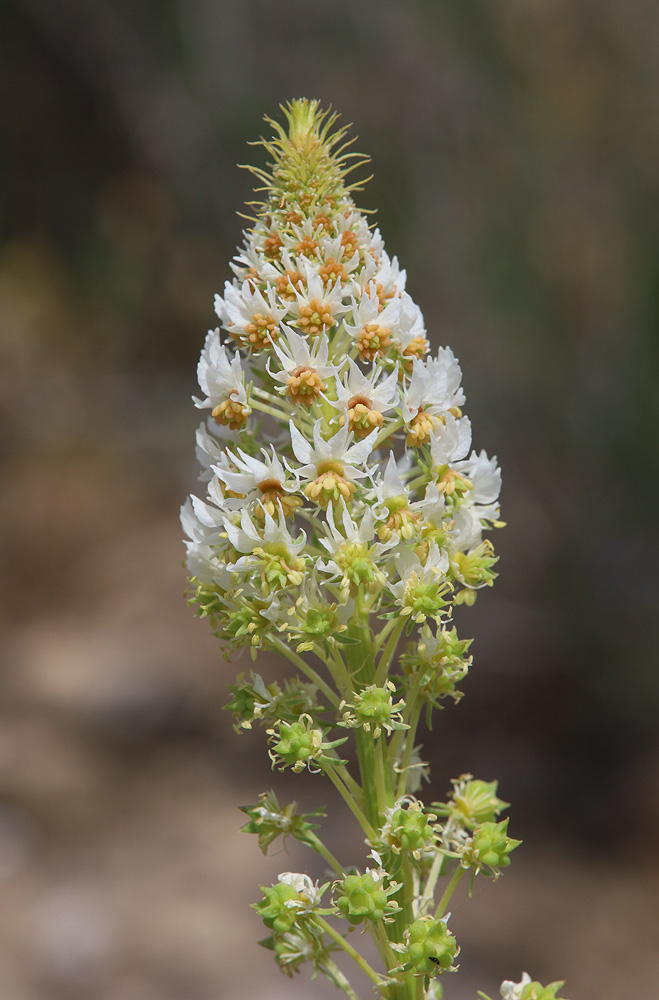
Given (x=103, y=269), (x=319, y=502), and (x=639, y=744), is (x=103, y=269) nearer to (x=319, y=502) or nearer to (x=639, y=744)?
(x=639, y=744)

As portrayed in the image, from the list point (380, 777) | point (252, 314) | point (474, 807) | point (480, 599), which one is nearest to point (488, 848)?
point (474, 807)

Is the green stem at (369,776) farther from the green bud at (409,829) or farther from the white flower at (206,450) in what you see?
the white flower at (206,450)

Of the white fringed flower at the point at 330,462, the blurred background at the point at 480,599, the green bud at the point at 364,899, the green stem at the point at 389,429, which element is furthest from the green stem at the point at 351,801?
the blurred background at the point at 480,599

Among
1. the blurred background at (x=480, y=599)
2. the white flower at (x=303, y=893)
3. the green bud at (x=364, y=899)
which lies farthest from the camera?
the blurred background at (x=480, y=599)

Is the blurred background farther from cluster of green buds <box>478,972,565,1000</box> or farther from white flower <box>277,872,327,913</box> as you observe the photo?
white flower <box>277,872,327,913</box>

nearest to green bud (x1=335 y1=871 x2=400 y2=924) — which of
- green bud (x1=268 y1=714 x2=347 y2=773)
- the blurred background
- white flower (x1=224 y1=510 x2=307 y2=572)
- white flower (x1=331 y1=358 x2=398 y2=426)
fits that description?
green bud (x1=268 y1=714 x2=347 y2=773)

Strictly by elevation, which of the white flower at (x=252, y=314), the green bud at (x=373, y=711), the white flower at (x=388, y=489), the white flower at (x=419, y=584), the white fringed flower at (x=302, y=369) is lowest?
the green bud at (x=373, y=711)

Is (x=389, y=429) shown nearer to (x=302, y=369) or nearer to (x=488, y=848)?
(x=302, y=369)

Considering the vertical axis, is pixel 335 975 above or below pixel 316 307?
below
